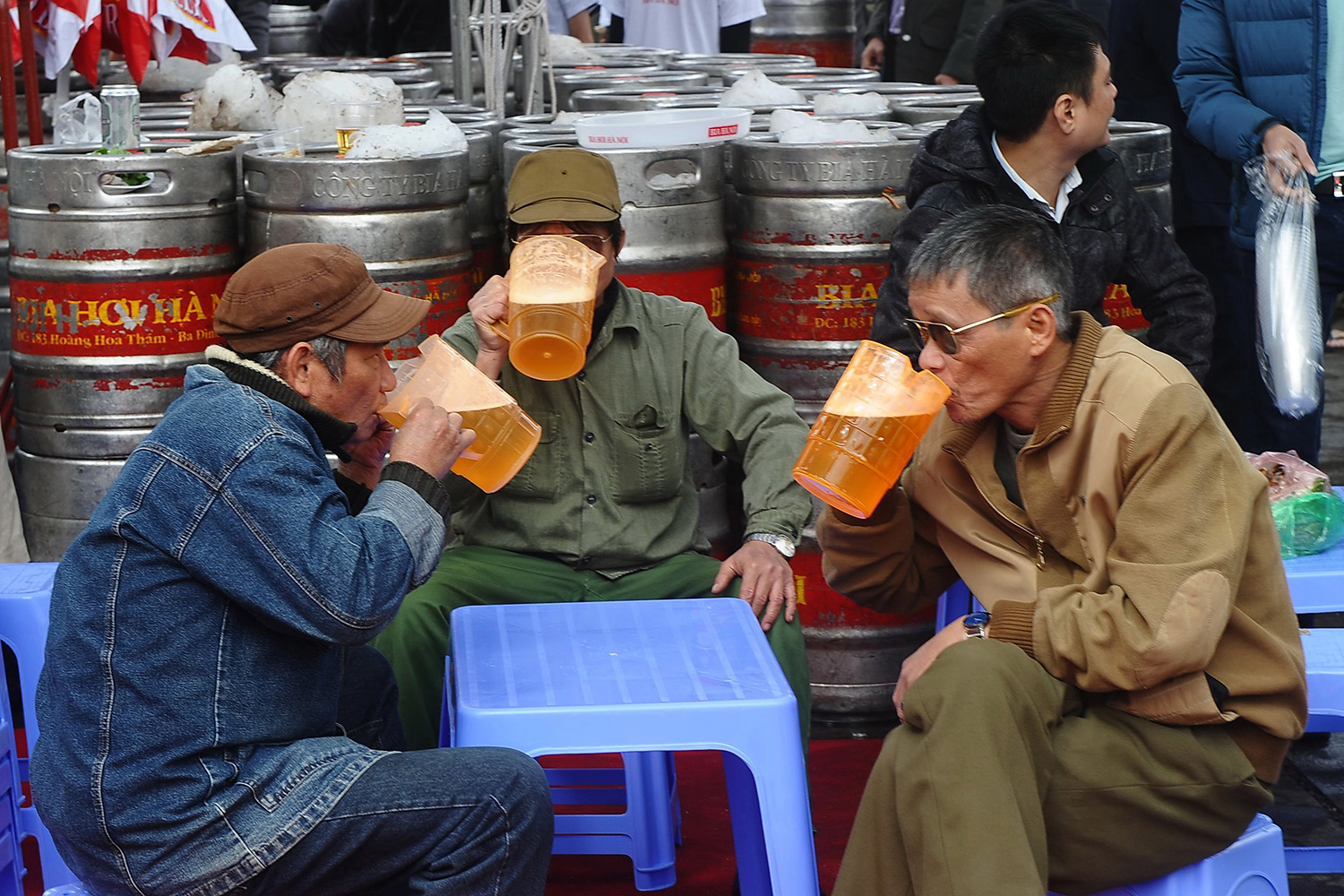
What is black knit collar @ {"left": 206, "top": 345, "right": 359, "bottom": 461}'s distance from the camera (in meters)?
2.06

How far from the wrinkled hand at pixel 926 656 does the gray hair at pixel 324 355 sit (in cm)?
91

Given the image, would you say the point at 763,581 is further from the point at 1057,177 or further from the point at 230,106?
the point at 230,106

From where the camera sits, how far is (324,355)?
2111mm

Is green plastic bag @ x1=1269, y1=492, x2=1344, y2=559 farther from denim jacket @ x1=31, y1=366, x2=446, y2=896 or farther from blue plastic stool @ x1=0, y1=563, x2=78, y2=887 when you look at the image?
blue plastic stool @ x1=0, y1=563, x2=78, y2=887

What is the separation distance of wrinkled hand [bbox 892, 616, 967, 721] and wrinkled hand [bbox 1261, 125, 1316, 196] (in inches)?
68.9

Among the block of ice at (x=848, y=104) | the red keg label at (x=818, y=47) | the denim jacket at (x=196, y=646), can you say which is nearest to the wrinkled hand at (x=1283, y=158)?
the block of ice at (x=848, y=104)

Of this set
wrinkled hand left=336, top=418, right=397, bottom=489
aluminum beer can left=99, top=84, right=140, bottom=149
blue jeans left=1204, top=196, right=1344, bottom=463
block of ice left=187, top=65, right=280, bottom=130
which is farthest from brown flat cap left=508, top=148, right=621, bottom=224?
blue jeans left=1204, top=196, right=1344, bottom=463

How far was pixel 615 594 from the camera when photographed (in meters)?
2.85

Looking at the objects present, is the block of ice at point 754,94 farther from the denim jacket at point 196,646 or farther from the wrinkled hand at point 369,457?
the denim jacket at point 196,646

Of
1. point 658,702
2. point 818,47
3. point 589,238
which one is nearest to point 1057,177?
point 589,238

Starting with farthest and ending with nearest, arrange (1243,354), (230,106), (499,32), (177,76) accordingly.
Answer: (177,76) < (1243,354) < (499,32) < (230,106)

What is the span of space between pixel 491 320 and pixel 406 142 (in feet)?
2.30

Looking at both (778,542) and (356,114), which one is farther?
(356,114)

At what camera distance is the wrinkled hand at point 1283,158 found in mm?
3451
